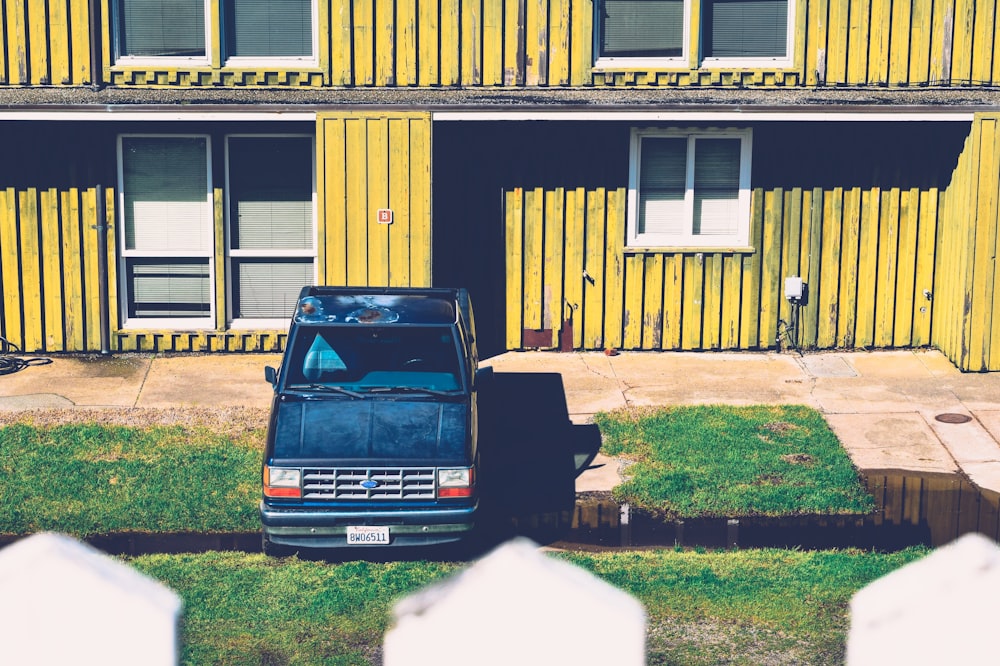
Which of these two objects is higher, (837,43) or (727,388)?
(837,43)

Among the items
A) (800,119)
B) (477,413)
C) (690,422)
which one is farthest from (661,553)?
(800,119)

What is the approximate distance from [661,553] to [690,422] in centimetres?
355

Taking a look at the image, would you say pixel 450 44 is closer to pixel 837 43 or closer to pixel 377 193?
pixel 377 193

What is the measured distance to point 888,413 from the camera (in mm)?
14656

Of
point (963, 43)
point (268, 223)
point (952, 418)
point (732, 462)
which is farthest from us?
point (268, 223)

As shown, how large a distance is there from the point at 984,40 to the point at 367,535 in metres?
10.2

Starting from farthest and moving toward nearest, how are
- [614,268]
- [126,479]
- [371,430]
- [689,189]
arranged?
[614,268]
[689,189]
[126,479]
[371,430]

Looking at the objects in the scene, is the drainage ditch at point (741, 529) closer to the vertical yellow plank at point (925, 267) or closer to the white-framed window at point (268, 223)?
the vertical yellow plank at point (925, 267)

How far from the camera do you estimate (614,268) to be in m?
17.1

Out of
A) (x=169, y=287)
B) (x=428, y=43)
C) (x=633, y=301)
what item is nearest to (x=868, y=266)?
(x=633, y=301)

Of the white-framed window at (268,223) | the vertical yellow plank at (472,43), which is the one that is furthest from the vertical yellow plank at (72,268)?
the vertical yellow plank at (472,43)

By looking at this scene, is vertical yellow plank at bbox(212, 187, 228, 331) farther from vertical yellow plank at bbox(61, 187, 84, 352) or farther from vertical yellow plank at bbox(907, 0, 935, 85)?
vertical yellow plank at bbox(907, 0, 935, 85)

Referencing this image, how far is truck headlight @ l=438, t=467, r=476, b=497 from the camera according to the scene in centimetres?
1046

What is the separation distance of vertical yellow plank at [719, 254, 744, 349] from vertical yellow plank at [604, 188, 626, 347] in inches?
51.3
